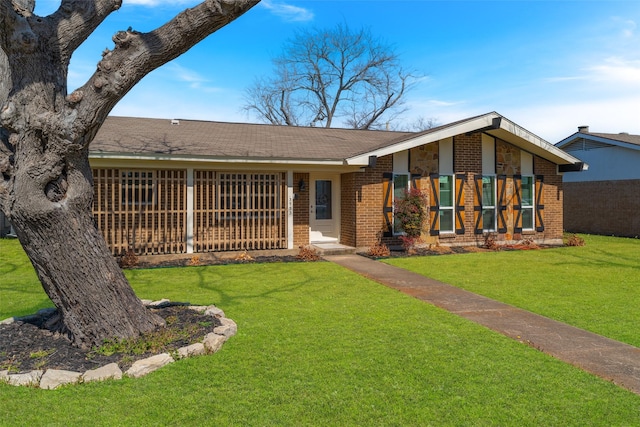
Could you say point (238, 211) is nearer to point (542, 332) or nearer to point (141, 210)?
point (141, 210)

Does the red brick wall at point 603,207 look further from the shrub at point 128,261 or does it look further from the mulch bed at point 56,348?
the mulch bed at point 56,348

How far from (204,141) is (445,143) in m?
7.08

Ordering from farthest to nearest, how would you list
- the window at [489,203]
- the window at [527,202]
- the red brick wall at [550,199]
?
the red brick wall at [550,199] < the window at [527,202] < the window at [489,203]

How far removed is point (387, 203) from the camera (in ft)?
42.5

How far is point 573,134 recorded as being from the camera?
20.1 m

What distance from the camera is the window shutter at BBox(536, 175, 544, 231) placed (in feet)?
48.8

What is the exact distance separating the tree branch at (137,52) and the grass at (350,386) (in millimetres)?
2461

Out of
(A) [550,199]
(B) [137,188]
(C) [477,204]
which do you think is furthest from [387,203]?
(B) [137,188]

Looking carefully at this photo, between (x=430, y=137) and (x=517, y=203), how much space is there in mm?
4241

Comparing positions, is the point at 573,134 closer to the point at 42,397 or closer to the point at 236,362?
the point at 236,362

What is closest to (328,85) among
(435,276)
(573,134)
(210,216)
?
(573,134)

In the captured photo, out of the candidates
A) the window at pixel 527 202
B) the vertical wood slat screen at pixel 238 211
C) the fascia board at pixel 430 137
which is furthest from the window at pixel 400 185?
the window at pixel 527 202

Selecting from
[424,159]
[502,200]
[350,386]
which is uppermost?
[424,159]

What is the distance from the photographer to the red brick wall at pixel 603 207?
57.1 feet
